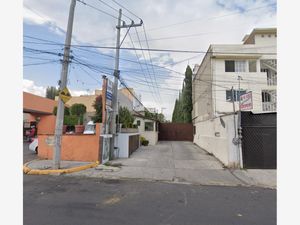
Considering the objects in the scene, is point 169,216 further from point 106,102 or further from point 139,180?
point 106,102

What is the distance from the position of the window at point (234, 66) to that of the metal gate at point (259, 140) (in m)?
11.1

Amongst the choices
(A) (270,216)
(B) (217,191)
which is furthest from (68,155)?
(A) (270,216)

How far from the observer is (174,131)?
28469 millimetres

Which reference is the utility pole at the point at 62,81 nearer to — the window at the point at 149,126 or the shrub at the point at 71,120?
the window at the point at 149,126

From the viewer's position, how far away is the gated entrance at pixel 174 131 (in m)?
28.2

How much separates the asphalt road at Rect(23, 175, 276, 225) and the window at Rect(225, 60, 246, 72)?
15046 mm

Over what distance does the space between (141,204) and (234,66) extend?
59.2 ft

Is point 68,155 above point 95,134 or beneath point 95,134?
beneath

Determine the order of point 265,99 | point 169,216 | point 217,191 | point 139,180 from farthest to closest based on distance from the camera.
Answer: point 265,99 < point 139,180 < point 217,191 < point 169,216

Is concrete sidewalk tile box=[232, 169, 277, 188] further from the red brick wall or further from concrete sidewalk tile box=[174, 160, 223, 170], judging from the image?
the red brick wall

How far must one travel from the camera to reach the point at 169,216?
3.98 m

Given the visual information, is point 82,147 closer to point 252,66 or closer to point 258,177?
point 258,177

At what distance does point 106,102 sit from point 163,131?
19054 mm
